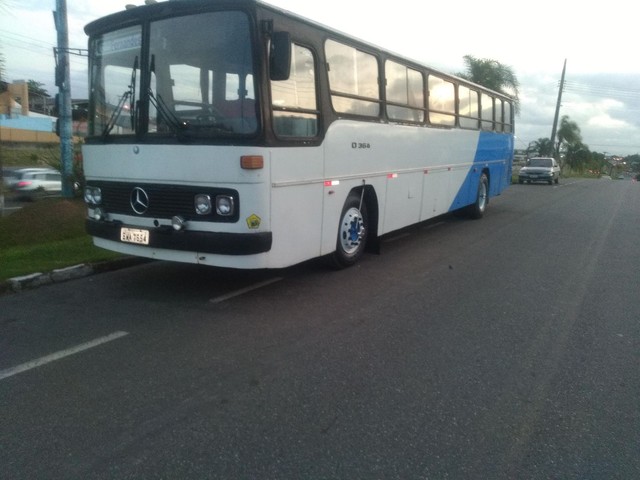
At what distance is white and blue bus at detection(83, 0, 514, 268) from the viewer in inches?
233

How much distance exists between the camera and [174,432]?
3.63m

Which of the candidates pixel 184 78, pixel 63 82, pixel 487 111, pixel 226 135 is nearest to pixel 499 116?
pixel 487 111

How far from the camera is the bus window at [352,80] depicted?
7.35 meters

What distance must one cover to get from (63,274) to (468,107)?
912 centimetres

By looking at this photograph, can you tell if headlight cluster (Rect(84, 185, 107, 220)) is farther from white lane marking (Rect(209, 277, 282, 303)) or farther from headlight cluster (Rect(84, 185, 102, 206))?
white lane marking (Rect(209, 277, 282, 303))

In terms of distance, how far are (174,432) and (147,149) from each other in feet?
11.7

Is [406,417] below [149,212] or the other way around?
below

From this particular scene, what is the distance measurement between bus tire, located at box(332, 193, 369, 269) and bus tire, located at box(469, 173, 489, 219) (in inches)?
258

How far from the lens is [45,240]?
9594 millimetres

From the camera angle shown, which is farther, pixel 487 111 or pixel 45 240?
pixel 487 111

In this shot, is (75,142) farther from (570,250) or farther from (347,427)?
(347,427)

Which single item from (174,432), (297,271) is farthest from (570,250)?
(174,432)

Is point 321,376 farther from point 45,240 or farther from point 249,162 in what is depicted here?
point 45,240

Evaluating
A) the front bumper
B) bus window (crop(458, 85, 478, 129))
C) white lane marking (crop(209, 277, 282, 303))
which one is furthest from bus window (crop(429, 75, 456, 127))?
the front bumper
